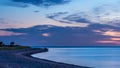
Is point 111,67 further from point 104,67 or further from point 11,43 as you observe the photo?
point 11,43

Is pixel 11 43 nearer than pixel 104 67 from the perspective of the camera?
No

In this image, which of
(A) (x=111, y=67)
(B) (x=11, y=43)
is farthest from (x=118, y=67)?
(B) (x=11, y=43)

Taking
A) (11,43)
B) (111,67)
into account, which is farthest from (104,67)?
(11,43)

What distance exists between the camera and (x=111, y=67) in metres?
50.2

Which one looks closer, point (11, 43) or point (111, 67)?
point (111, 67)

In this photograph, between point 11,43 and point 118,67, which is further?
point 11,43

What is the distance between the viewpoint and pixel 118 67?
49.4 m

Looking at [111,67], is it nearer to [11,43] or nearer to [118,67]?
[118,67]

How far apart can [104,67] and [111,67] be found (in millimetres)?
1239

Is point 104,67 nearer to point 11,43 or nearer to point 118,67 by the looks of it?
point 118,67

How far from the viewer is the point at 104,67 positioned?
164ft

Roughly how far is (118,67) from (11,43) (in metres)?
130

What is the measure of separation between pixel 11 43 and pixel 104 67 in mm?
128959

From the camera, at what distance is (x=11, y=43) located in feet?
570
